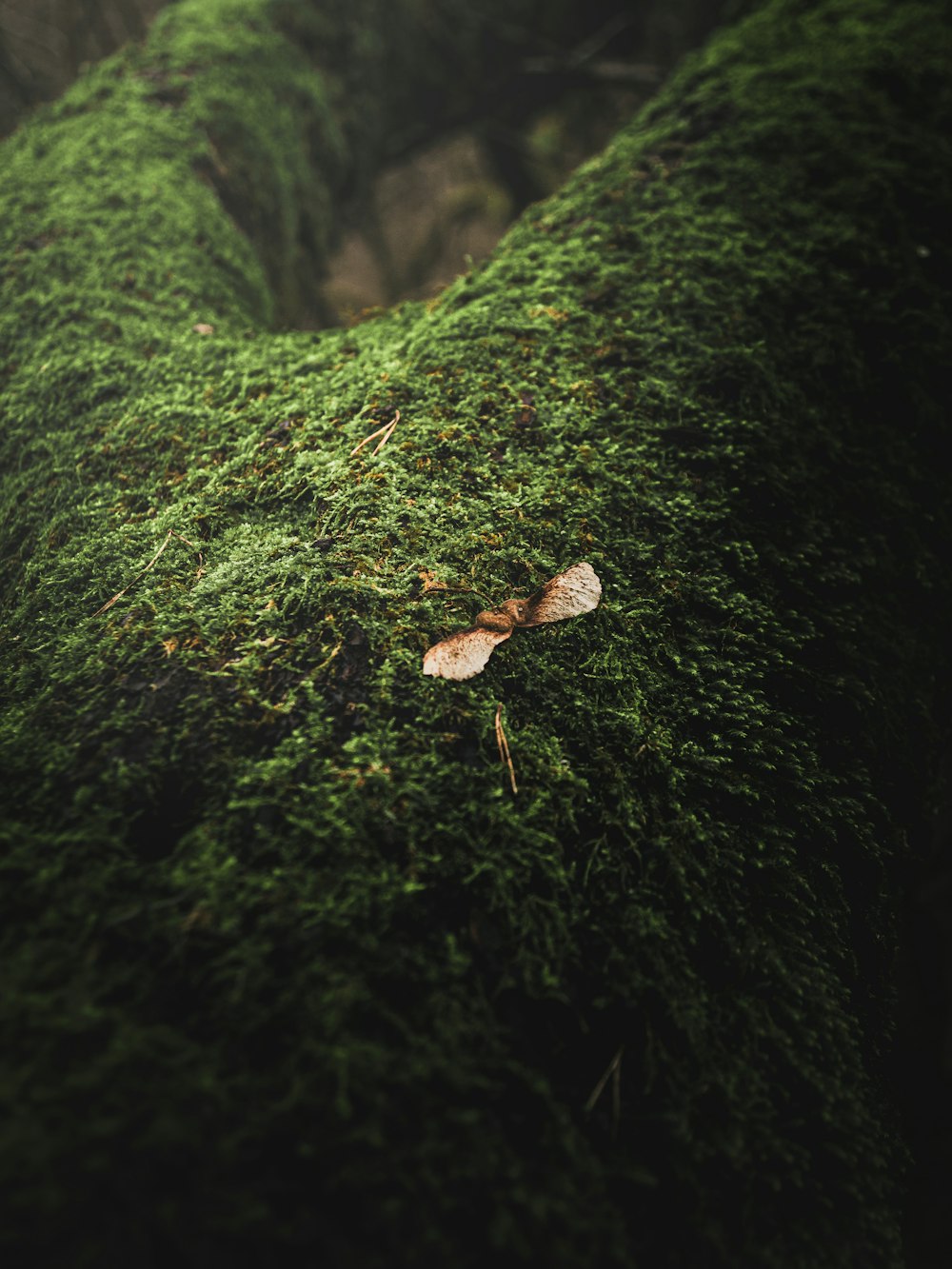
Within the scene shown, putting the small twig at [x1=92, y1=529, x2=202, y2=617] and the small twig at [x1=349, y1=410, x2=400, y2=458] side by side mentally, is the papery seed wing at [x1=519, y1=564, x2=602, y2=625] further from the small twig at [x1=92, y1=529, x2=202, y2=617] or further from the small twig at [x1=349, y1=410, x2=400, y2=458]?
the small twig at [x1=92, y1=529, x2=202, y2=617]

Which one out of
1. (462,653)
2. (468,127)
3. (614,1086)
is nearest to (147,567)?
(462,653)

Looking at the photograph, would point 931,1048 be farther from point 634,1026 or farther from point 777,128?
point 777,128

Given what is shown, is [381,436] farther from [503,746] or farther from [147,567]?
[503,746]

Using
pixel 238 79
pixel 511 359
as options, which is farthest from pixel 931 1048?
pixel 238 79

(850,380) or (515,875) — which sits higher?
(515,875)

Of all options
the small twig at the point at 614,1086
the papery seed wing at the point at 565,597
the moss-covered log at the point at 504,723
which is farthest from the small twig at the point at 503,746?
the small twig at the point at 614,1086

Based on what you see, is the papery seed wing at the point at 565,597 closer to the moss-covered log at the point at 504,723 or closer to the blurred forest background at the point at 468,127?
the moss-covered log at the point at 504,723

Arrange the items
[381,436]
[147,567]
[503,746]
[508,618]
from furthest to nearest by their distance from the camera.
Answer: [381,436] < [147,567] < [508,618] < [503,746]
